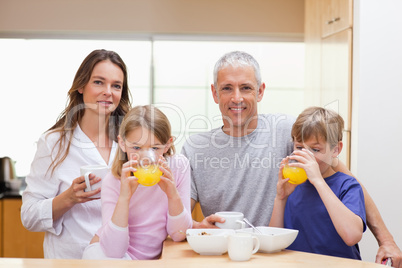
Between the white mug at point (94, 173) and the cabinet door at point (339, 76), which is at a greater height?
the cabinet door at point (339, 76)

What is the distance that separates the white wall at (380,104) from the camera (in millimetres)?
2945

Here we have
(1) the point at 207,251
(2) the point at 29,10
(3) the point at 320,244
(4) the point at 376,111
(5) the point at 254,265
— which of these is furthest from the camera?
(2) the point at 29,10

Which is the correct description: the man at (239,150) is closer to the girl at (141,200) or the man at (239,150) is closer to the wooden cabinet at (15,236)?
the girl at (141,200)

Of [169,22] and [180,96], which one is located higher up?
[169,22]

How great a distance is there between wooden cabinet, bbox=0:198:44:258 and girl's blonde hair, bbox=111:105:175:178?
2.40 m

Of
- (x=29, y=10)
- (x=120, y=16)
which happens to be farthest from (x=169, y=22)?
(x=29, y=10)

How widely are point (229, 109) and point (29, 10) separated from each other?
2.86m

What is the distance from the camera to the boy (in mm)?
1703

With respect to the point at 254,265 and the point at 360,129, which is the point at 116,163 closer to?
the point at 254,265

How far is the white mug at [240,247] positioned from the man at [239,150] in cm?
70

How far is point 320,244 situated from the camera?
5.95 ft

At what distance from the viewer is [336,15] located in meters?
3.32

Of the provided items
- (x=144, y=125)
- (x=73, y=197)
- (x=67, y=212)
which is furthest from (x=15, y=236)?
(x=144, y=125)

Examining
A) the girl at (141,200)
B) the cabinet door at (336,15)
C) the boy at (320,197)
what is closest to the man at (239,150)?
the boy at (320,197)
